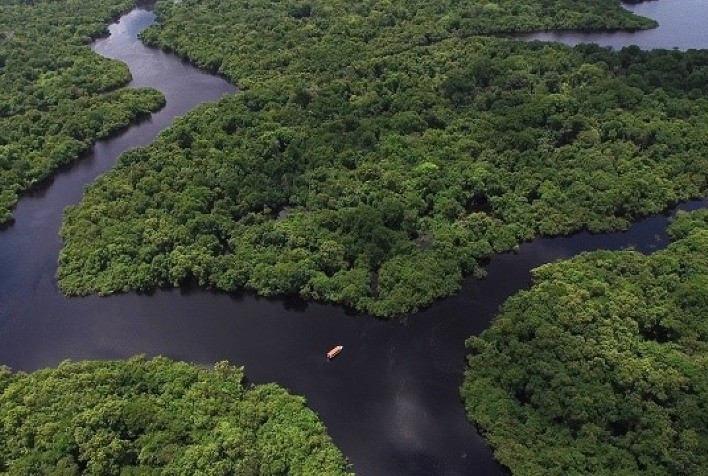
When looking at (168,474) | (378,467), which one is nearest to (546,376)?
(378,467)

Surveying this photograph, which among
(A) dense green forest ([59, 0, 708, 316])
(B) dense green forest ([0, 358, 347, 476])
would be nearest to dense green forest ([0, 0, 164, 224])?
(A) dense green forest ([59, 0, 708, 316])

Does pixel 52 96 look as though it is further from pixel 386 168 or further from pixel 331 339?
pixel 331 339

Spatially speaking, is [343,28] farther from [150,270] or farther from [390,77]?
[150,270]

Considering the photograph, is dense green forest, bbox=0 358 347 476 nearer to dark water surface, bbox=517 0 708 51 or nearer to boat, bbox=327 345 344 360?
boat, bbox=327 345 344 360

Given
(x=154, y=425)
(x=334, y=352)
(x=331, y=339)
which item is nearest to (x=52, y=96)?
(x=331, y=339)

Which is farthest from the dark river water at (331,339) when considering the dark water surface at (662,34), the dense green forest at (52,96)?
the dark water surface at (662,34)

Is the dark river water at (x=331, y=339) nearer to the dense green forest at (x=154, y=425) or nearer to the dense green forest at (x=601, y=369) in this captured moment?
the dense green forest at (x=601, y=369)
